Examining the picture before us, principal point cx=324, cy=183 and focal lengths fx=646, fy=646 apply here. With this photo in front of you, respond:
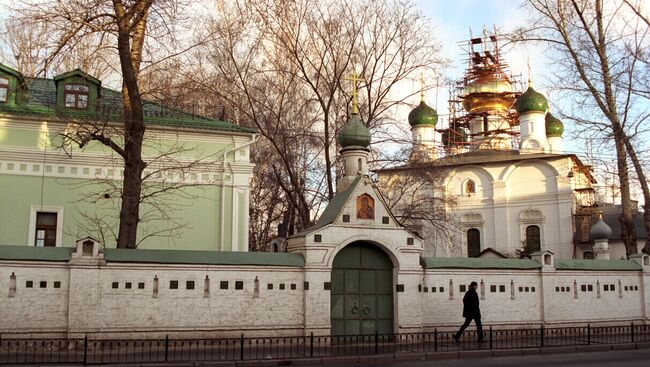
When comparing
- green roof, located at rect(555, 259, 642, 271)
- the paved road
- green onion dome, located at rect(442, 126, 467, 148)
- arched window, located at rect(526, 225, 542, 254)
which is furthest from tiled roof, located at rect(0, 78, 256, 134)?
green onion dome, located at rect(442, 126, 467, 148)

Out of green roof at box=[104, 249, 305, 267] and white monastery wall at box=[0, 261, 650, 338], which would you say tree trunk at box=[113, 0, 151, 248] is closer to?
green roof at box=[104, 249, 305, 267]

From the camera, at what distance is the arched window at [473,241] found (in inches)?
1997

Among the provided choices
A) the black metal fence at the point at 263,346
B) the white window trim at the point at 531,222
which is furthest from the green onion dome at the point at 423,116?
the black metal fence at the point at 263,346

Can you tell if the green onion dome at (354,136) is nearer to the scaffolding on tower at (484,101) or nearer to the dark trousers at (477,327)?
the dark trousers at (477,327)

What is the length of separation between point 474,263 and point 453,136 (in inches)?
1573

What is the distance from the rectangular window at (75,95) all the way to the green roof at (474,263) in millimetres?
11997

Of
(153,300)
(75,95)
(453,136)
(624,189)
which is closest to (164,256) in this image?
(153,300)

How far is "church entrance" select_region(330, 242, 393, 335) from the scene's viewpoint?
54.9ft

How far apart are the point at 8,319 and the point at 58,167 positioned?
7770 millimetres

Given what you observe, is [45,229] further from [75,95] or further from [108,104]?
[108,104]

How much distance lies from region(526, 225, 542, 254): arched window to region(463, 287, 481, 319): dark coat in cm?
3297

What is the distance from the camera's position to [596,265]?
66.4 ft

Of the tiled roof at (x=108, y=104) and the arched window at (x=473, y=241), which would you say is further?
the arched window at (x=473, y=241)

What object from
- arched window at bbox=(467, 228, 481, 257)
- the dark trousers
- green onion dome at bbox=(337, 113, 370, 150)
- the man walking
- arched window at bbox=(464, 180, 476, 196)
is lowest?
the dark trousers
